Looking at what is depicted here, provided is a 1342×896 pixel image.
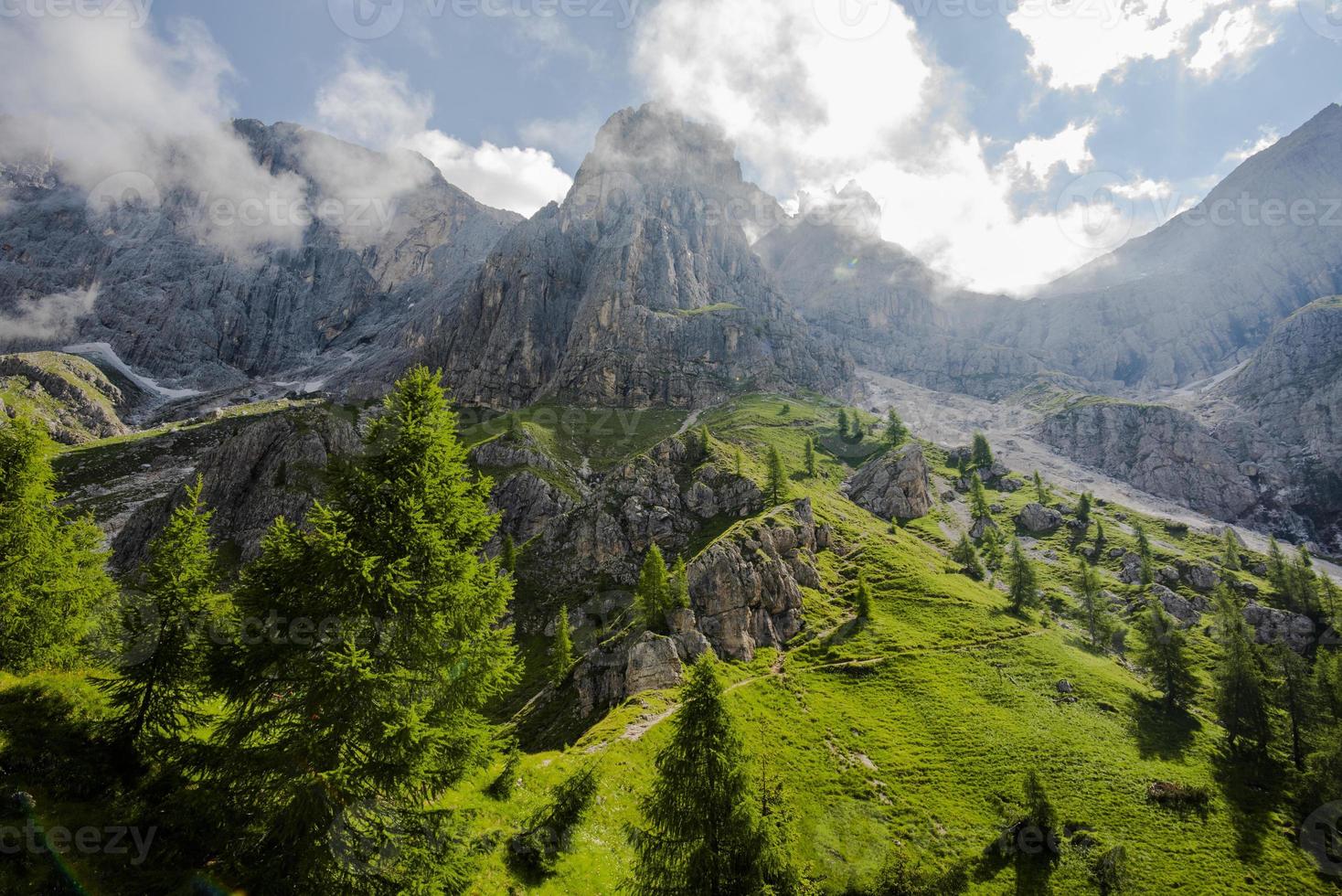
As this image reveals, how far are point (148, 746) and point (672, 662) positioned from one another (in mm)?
46037

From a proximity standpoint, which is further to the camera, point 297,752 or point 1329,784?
point 1329,784

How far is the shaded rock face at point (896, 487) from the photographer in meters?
117

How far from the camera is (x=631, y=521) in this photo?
9681cm

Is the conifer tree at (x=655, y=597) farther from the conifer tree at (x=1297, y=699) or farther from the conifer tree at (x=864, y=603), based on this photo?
the conifer tree at (x=1297, y=699)

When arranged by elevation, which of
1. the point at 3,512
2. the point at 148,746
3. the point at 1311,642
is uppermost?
the point at 3,512

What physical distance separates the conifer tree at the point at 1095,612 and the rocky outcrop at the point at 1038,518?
119 ft

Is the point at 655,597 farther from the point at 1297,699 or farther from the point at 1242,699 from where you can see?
the point at 1297,699

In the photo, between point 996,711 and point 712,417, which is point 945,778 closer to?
point 996,711

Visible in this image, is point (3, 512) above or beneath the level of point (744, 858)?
above

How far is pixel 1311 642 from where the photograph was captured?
74250 millimetres

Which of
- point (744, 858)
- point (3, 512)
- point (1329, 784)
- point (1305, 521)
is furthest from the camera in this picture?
point (1305, 521)

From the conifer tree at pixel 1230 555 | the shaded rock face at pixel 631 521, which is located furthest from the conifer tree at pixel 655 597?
the conifer tree at pixel 1230 555

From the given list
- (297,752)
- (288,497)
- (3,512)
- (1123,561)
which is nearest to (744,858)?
(297,752)

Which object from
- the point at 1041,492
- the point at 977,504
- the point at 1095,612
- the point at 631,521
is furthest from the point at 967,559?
the point at 1041,492
